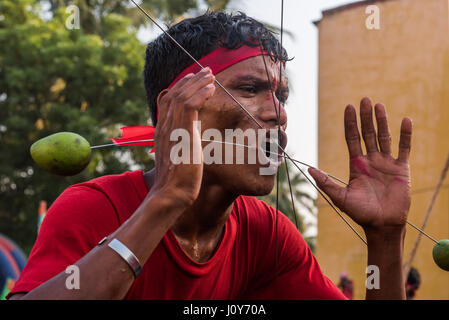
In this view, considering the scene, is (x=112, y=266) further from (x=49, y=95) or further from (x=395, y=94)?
(x=49, y=95)

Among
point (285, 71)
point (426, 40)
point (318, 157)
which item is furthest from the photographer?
point (318, 157)

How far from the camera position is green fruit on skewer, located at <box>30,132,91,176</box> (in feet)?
7.19

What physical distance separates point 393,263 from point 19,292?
1.54 metres

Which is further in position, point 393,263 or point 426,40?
point 426,40

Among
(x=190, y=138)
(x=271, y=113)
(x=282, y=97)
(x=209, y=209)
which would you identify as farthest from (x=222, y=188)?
(x=190, y=138)

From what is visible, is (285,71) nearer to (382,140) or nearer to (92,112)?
(382,140)

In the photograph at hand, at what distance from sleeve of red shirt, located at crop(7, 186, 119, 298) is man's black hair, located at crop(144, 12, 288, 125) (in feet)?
2.30

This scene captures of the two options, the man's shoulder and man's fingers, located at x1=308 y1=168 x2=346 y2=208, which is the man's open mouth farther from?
the man's shoulder

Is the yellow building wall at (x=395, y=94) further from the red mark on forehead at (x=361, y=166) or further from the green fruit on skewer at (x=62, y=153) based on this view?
the green fruit on skewer at (x=62, y=153)

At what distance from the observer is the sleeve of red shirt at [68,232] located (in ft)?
7.11

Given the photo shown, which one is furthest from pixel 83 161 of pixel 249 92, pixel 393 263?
pixel 393 263

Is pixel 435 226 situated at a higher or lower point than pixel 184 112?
lower

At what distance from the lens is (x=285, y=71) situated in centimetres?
299

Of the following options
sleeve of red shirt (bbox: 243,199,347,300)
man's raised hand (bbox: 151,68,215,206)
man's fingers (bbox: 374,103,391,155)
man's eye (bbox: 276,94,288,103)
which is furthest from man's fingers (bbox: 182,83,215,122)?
sleeve of red shirt (bbox: 243,199,347,300)
